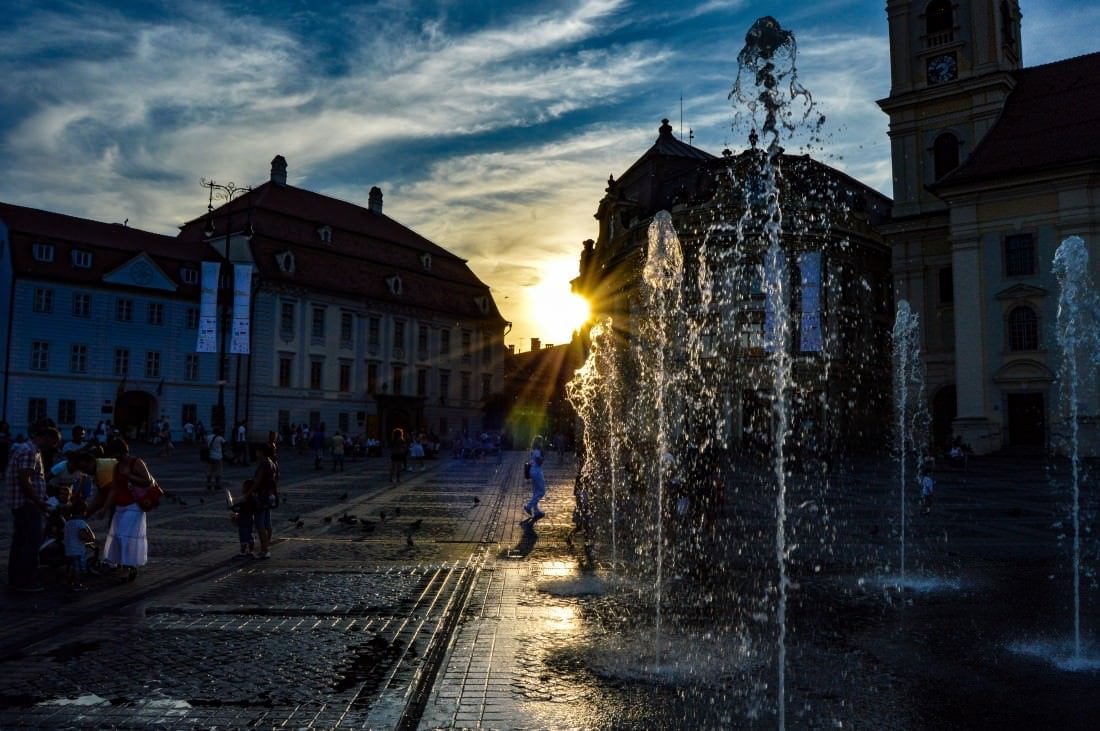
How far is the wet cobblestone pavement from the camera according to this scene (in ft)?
17.4

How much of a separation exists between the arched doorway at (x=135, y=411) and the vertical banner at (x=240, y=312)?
14397 millimetres

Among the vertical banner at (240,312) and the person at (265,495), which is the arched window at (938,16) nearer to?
the vertical banner at (240,312)

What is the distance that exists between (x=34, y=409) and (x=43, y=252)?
8.08 metres

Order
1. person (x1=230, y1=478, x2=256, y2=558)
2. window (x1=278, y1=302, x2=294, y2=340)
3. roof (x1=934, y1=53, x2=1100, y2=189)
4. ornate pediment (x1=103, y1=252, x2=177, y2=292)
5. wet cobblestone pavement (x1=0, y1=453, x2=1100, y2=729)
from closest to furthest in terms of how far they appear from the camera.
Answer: wet cobblestone pavement (x1=0, y1=453, x2=1100, y2=729), person (x1=230, y1=478, x2=256, y2=558), roof (x1=934, y1=53, x2=1100, y2=189), ornate pediment (x1=103, y1=252, x2=177, y2=292), window (x1=278, y1=302, x2=294, y2=340)

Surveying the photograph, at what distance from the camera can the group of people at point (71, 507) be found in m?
8.74

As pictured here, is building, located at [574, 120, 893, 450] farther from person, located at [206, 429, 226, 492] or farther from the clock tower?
person, located at [206, 429, 226, 492]

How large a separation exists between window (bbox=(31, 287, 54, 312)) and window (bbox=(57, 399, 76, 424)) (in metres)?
4.82

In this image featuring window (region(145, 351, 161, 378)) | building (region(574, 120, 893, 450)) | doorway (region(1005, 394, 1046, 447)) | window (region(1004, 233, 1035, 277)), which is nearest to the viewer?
doorway (region(1005, 394, 1046, 447))

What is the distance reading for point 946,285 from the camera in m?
40.7

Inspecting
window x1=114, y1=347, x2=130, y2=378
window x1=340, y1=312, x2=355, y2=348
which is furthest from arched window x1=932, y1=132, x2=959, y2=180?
window x1=114, y1=347, x2=130, y2=378

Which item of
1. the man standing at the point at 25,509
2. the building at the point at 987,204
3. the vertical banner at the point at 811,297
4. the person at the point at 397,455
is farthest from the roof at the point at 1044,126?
the man standing at the point at 25,509

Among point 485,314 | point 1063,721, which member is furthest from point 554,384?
point 1063,721

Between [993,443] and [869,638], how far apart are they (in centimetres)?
3193

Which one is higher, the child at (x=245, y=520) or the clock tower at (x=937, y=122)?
the clock tower at (x=937, y=122)
